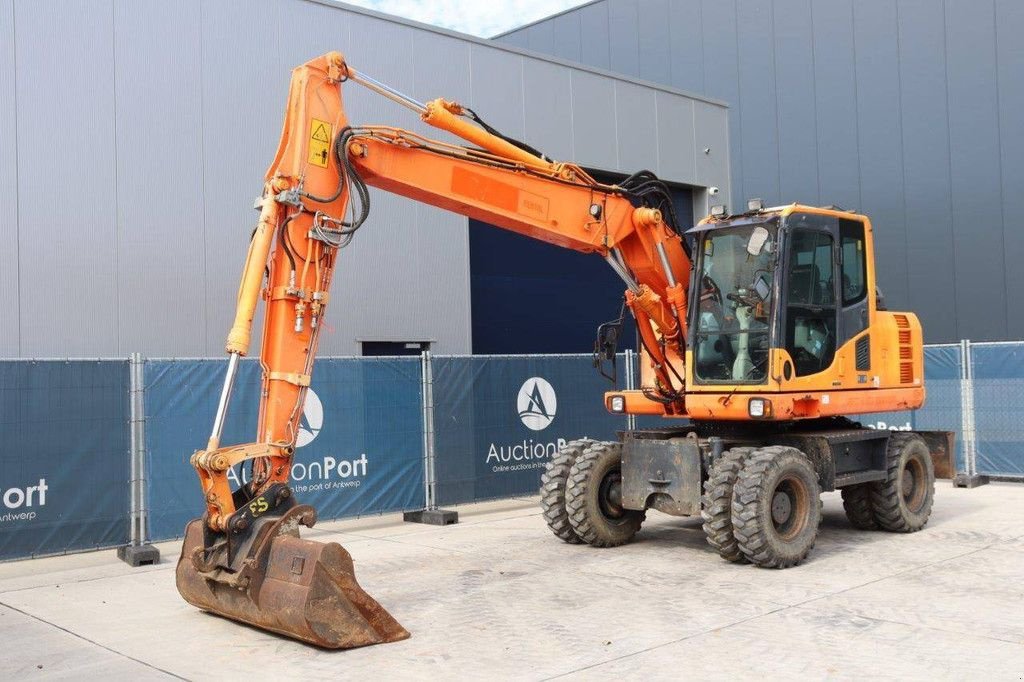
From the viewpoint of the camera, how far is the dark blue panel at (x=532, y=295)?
64.8 feet

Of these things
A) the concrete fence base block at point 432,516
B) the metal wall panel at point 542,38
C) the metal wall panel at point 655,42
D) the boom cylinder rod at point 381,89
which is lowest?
the concrete fence base block at point 432,516

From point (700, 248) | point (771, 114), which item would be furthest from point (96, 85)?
point (771, 114)

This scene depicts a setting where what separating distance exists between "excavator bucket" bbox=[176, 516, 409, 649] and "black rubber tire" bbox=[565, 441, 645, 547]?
3.60m

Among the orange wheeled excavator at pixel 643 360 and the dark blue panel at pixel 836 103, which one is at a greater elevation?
the dark blue panel at pixel 836 103

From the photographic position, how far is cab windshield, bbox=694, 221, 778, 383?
9.79 meters

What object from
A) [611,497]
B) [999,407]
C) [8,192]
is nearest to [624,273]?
[611,497]

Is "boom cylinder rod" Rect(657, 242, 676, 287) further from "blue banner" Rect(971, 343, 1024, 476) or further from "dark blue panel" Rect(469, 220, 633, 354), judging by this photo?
"dark blue panel" Rect(469, 220, 633, 354)

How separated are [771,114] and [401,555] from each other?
23.8m

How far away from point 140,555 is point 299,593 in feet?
14.5

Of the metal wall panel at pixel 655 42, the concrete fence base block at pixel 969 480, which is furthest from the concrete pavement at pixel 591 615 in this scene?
the metal wall panel at pixel 655 42

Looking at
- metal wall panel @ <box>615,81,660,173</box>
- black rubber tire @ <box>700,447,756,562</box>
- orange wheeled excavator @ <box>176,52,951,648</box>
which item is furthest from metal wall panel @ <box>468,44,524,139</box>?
black rubber tire @ <box>700,447,756,562</box>

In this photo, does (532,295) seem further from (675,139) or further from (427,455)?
(427,455)

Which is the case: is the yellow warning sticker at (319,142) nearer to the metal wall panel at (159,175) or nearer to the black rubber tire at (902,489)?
the black rubber tire at (902,489)

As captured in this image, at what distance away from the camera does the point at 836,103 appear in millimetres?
29094
